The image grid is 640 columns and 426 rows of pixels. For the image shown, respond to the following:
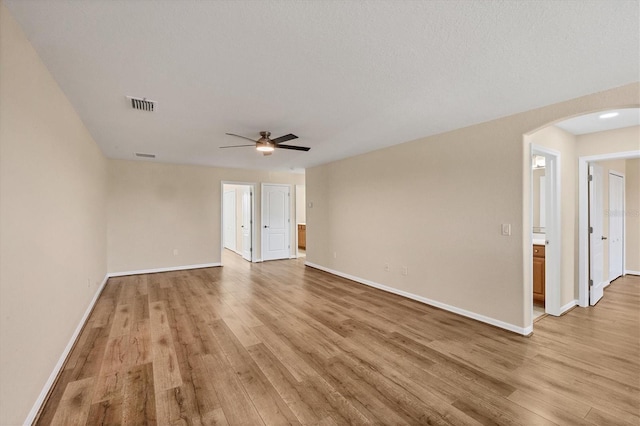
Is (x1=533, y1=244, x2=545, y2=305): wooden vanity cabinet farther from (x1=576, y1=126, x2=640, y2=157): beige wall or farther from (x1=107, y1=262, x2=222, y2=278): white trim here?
(x1=107, y1=262, x2=222, y2=278): white trim

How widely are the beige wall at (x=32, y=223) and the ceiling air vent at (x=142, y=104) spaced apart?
21.9 inches

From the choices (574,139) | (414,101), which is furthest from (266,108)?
(574,139)

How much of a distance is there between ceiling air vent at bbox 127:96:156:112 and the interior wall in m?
3.51

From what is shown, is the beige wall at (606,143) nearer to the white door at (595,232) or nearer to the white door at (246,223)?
the white door at (595,232)

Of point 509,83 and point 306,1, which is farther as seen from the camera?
point 509,83

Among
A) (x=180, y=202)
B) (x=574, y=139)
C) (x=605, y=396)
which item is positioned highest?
(x=574, y=139)

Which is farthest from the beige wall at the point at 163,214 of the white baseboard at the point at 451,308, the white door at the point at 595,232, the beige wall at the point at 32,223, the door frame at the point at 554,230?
the white door at the point at 595,232

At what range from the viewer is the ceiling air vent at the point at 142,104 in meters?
2.73

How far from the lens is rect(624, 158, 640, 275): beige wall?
18.4 feet

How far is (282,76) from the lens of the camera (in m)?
2.29

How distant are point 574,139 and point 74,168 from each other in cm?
648

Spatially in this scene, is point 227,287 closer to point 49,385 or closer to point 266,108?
point 49,385

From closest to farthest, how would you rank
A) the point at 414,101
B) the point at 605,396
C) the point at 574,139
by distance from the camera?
1. the point at 605,396
2. the point at 414,101
3. the point at 574,139

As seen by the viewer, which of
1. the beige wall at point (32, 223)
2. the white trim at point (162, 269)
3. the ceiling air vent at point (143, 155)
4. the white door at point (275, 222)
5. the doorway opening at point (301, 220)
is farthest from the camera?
the doorway opening at point (301, 220)
